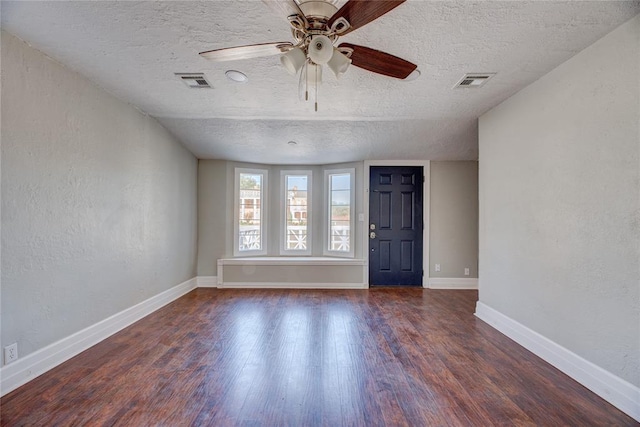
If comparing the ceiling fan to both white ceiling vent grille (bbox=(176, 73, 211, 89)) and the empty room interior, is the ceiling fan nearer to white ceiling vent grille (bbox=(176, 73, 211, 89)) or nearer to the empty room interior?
the empty room interior

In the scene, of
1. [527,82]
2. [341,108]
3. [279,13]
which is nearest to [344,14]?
[279,13]

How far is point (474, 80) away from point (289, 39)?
1665 mm

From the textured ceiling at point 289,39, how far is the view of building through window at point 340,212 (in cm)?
137

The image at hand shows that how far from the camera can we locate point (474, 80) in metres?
2.62

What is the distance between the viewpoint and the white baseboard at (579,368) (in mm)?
1792

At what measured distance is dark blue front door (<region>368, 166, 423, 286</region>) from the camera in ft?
16.4

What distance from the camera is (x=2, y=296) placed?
76.1 inches

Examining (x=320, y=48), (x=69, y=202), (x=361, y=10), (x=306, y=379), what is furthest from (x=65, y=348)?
(x=361, y=10)

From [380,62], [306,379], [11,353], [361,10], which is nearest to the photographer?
[361,10]

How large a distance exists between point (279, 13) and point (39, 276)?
246 cm

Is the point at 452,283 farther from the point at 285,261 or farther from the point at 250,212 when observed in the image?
the point at 250,212

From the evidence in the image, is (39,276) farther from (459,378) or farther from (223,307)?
(459,378)

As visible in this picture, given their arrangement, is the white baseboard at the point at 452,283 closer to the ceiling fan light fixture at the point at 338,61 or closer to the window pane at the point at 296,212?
the window pane at the point at 296,212

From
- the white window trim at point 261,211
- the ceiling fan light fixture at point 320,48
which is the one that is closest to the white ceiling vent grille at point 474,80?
the ceiling fan light fixture at point 320,48
